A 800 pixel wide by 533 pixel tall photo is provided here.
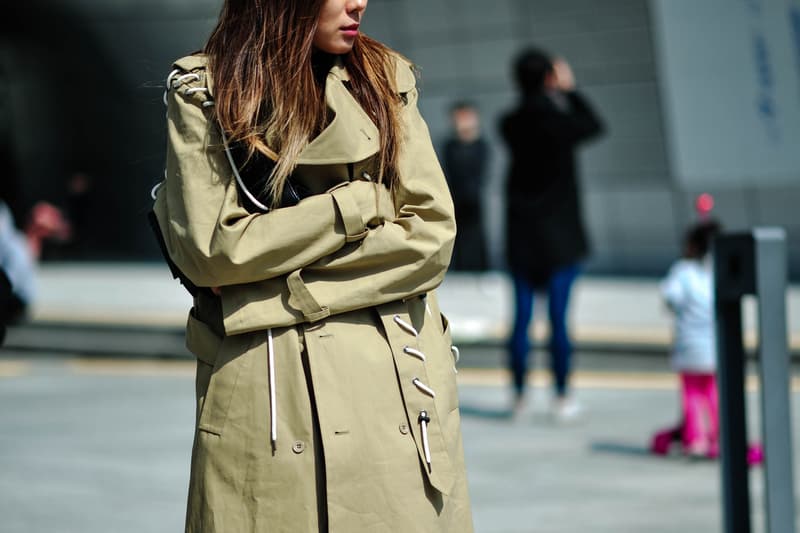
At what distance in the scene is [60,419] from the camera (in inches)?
335

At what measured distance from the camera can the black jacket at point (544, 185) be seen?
8.02 meters

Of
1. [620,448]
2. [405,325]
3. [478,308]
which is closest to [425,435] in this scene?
[405,325]

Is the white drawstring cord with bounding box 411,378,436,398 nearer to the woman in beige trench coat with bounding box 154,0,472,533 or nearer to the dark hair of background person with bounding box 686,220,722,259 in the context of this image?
the woman in beige trench coat with bounding box 154,0,472,533

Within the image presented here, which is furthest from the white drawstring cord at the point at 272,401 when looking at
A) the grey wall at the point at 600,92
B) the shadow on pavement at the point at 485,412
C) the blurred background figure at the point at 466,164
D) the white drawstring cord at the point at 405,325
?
the grey wall at the point at 600,92

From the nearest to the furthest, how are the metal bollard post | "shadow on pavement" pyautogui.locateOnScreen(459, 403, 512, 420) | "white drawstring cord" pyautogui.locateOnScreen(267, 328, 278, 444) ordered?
"white drawstring cord" pyautogui.locateOnScreen(267, 328, 278, 444), the metal bollard post, "shadow on pavement" pyautogui.locateOnScreen(459, 403, 512, 420)

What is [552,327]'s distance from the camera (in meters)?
8.02

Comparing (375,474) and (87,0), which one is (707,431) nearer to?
(375,474)

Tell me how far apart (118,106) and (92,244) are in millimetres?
2360

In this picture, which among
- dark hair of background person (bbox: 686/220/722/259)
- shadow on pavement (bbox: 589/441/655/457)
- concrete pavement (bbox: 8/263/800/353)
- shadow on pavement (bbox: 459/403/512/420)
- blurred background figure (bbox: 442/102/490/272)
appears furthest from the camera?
blurred background figure (bbox: 442/102/490/272)

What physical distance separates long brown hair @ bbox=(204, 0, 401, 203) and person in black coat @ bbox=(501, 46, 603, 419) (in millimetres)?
5244

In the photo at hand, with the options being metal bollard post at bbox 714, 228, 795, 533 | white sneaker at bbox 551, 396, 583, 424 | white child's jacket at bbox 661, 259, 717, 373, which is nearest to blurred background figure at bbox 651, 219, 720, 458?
white child's jacket at bbox 661, 259, 717, 373

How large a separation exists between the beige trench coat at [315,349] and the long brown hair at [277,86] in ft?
0.12

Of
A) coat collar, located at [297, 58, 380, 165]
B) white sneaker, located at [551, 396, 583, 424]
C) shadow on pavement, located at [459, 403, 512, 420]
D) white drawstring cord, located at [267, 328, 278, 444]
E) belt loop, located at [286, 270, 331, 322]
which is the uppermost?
coat collar, located at [297, 58, 380, 165]

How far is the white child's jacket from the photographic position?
6777mm
